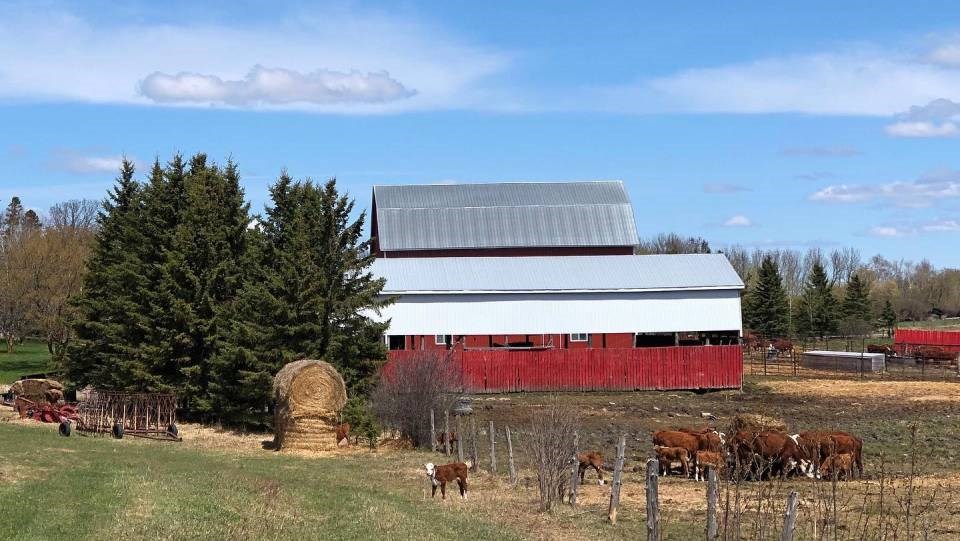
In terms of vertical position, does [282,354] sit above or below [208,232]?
below

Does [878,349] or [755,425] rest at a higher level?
[878,349]

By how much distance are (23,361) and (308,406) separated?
165ft

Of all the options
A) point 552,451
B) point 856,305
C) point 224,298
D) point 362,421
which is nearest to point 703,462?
point 552,451

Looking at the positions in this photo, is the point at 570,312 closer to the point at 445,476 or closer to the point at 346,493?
the point at 445,476

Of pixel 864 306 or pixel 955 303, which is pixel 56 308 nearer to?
pixel 864 306

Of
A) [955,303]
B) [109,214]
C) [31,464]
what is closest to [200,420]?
[109,214]

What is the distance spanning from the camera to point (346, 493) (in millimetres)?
19000

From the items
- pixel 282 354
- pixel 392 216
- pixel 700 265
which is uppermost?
pixel 392 216

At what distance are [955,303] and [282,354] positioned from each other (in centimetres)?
12427

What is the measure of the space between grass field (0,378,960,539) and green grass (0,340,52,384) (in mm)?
30722

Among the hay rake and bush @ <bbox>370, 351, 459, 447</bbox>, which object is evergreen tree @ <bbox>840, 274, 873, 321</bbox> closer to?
bush @ <bbox>370, 351, 459, 447</bbox>

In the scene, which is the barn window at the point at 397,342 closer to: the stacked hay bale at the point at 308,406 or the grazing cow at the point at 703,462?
the stacked hay bale at the point at 308,406

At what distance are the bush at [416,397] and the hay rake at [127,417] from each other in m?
5.76

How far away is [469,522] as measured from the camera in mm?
17000
